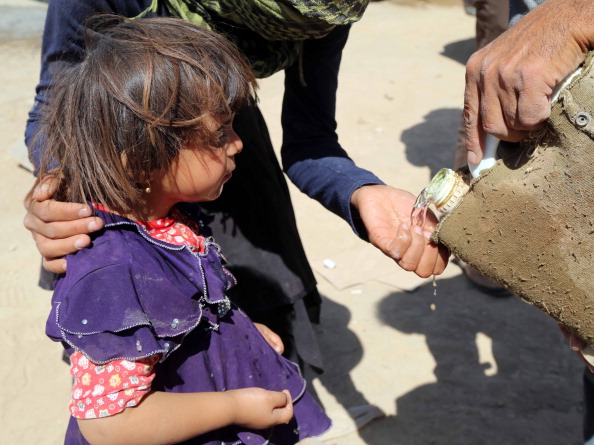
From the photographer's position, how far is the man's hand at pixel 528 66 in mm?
1415

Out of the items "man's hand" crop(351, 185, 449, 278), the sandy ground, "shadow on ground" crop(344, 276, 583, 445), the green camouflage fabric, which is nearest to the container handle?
"man's hand" crop(351, 185, 449, 278)

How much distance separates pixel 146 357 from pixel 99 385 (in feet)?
0.37

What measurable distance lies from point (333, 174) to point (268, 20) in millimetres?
570

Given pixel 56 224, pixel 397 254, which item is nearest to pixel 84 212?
pixel 56 224

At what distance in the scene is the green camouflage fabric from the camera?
175 centimetres

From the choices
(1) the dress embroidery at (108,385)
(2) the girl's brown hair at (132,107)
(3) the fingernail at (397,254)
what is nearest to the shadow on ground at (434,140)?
(3) the fingernail at (397,254)

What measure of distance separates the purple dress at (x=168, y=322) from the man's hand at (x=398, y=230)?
0.45 metres

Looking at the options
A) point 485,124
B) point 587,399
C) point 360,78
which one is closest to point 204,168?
point 485,124

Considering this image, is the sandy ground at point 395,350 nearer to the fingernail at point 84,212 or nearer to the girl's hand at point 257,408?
the girl's hand at point 257,408

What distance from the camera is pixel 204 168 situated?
5.38 ft

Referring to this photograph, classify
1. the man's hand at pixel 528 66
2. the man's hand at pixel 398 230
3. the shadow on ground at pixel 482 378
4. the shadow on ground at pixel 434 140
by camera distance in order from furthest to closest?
the shadow on ground at pixel 434 140 → the shadow on ground at pixel 482 378 → the man's hand at pixel 398 230 → the man's hand at pixel 528 66

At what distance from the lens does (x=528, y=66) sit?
4.65ft

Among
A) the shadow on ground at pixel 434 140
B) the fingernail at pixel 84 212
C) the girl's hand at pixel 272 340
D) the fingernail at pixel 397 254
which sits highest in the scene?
the fingernail at pixel 84 212

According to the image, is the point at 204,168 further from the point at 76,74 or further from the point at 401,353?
the point at 401,353
